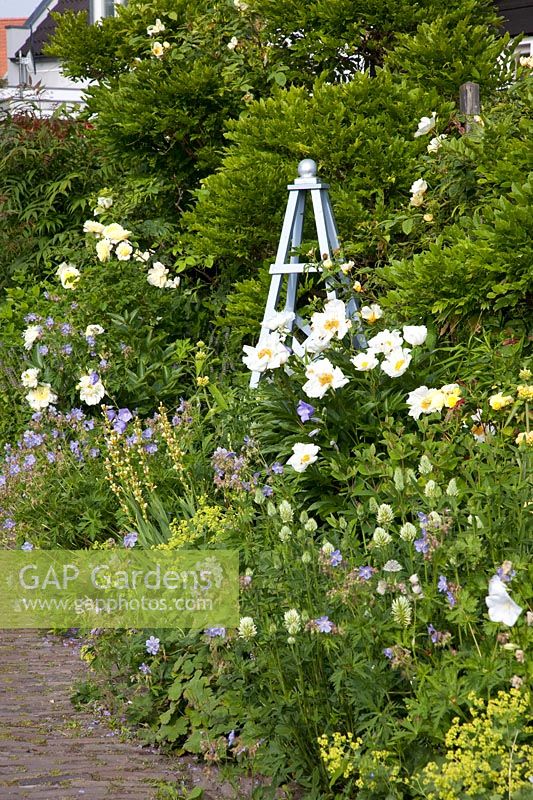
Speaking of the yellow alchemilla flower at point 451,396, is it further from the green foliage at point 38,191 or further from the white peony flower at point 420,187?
the green foliage at point 38,191

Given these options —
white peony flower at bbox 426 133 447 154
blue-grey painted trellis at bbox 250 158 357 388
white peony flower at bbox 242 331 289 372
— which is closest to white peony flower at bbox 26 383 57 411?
blue-grey painted trellis at bbox 250 158 357 388

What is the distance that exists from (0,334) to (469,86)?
376cm

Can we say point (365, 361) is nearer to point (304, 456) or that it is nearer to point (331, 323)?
point (331, 323)

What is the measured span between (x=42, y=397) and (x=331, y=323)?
7.55 feet

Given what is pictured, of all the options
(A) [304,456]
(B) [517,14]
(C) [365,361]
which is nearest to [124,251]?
(C) [365,361]

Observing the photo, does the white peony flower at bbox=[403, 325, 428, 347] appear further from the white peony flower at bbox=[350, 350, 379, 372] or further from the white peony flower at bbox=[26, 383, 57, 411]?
the white peony flower at bbox=[26, 383, 57, 411]

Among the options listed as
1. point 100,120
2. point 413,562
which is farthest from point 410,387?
point 100,120

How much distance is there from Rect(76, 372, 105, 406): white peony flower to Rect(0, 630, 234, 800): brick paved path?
1756 millimetres

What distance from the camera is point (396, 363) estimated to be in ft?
14.1

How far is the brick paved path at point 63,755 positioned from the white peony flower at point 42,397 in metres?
1.95

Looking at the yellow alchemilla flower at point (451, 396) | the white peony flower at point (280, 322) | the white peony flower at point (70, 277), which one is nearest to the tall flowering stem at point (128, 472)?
the white peony flower at point (280, 322)

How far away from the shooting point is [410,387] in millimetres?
4652

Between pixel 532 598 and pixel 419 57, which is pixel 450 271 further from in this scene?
pixel 419 57

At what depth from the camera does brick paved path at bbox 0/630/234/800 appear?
3320mm
